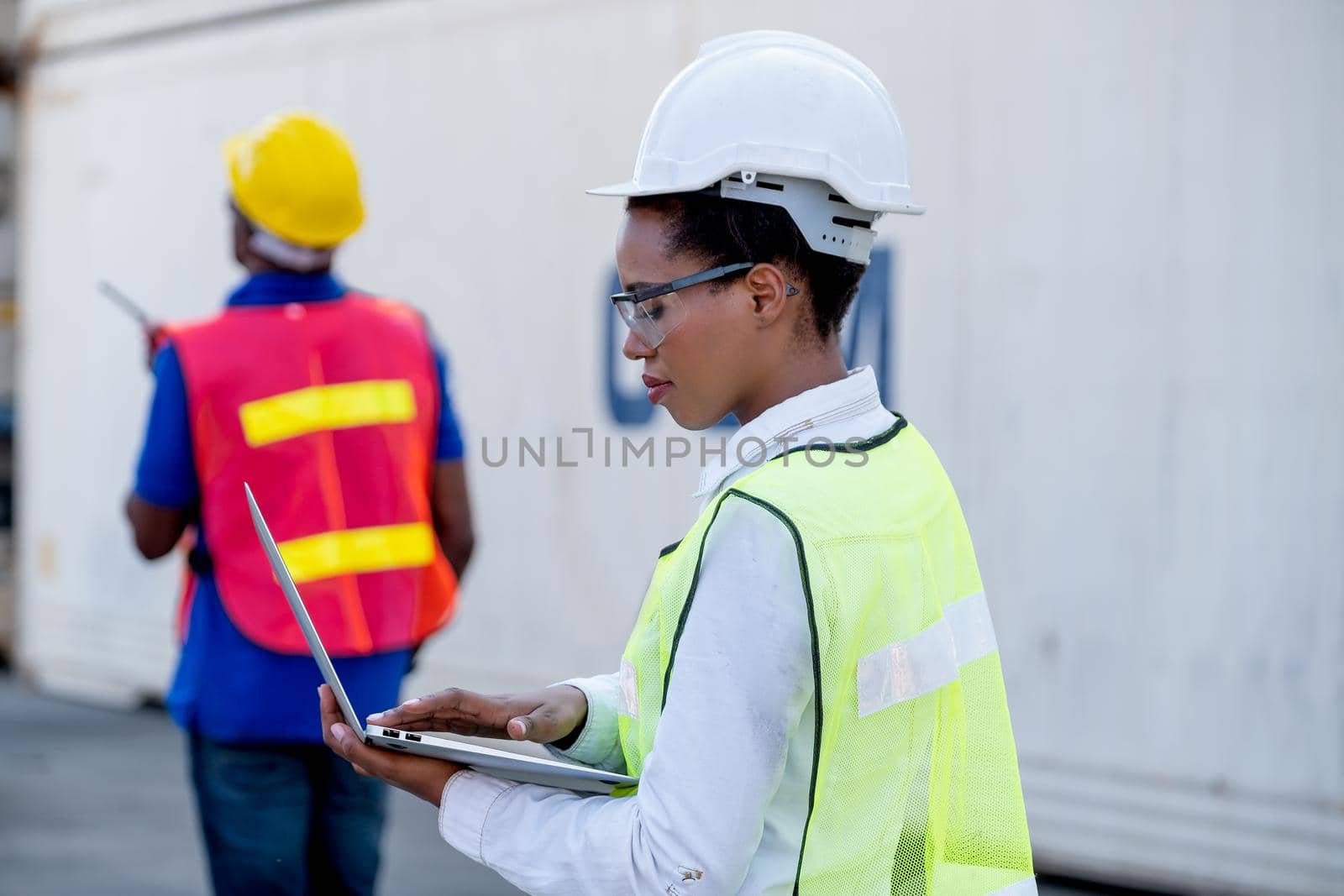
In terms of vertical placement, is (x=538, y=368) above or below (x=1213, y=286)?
A: below

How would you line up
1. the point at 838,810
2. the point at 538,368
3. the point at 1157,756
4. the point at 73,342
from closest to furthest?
the point at 838,810 < the point at 1157,756 < the point at 538,368 < the point at 73,342

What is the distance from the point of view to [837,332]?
1.46 metres

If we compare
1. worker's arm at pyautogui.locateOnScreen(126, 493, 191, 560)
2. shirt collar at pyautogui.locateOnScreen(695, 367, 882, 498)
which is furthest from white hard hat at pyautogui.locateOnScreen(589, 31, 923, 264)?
worker's arm at pyautogui.locateOnScreen(126, 493, 191, 560)

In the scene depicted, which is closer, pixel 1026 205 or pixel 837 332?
pixel 837 332

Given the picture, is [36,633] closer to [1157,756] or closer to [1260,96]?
[1157,756]

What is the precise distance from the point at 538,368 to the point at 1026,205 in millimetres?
1886

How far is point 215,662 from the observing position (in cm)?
267

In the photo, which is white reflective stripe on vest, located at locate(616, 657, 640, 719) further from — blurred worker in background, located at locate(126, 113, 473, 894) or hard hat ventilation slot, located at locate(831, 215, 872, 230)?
blurred worker in background, located at locate(126, 113, 473, 894)

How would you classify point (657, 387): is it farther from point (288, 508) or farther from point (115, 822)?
point (115, 822)

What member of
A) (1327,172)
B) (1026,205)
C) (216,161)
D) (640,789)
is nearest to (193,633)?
(640,789)

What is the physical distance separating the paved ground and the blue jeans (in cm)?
163

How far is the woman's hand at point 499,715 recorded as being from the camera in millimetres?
1462

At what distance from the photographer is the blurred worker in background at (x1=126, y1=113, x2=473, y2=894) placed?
264cm

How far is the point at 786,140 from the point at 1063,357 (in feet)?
8.65
